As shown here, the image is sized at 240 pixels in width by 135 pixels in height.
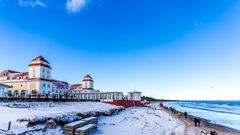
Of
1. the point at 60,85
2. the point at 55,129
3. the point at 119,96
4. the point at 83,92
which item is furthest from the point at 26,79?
the point at 55,129

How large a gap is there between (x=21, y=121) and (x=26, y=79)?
1872 inches

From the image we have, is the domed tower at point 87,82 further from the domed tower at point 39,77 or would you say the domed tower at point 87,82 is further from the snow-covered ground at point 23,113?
the snow-covered ground at point 23,113

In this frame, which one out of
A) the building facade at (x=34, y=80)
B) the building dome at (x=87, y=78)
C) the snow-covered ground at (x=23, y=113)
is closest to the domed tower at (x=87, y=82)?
the building dome at (x=87, y=78)

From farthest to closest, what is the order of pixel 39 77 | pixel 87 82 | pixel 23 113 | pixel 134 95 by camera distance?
pixel 134 95
pixel 87 82
pixel 39 77
pixel 23 113

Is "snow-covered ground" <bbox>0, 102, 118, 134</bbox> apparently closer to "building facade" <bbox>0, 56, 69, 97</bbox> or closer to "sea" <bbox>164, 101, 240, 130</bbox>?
"sea" <bbox>164, 101, 240, 130</bbox>

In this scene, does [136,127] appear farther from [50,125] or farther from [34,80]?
[34,80]

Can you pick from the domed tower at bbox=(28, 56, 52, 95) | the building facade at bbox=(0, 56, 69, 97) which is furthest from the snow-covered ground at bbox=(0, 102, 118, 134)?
the building facade at bbox=(0, 56, 69, 97)

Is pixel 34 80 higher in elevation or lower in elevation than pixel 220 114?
higher

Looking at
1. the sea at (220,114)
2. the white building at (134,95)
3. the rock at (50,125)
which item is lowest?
the sea at (220,114)

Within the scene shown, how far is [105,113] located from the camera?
29859 millimetres

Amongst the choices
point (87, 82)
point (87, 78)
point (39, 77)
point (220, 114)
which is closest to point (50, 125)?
point (39, 77)

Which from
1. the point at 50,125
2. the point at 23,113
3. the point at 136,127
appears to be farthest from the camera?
the point at 136,127

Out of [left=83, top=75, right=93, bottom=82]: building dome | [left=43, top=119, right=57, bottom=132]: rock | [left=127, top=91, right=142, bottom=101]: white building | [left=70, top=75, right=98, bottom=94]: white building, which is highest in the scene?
[left=83, top=75, right=93, bottom=82]: building dome

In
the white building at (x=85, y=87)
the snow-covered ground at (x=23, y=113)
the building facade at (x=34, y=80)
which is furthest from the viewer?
the white building at (x=85, y=87)
